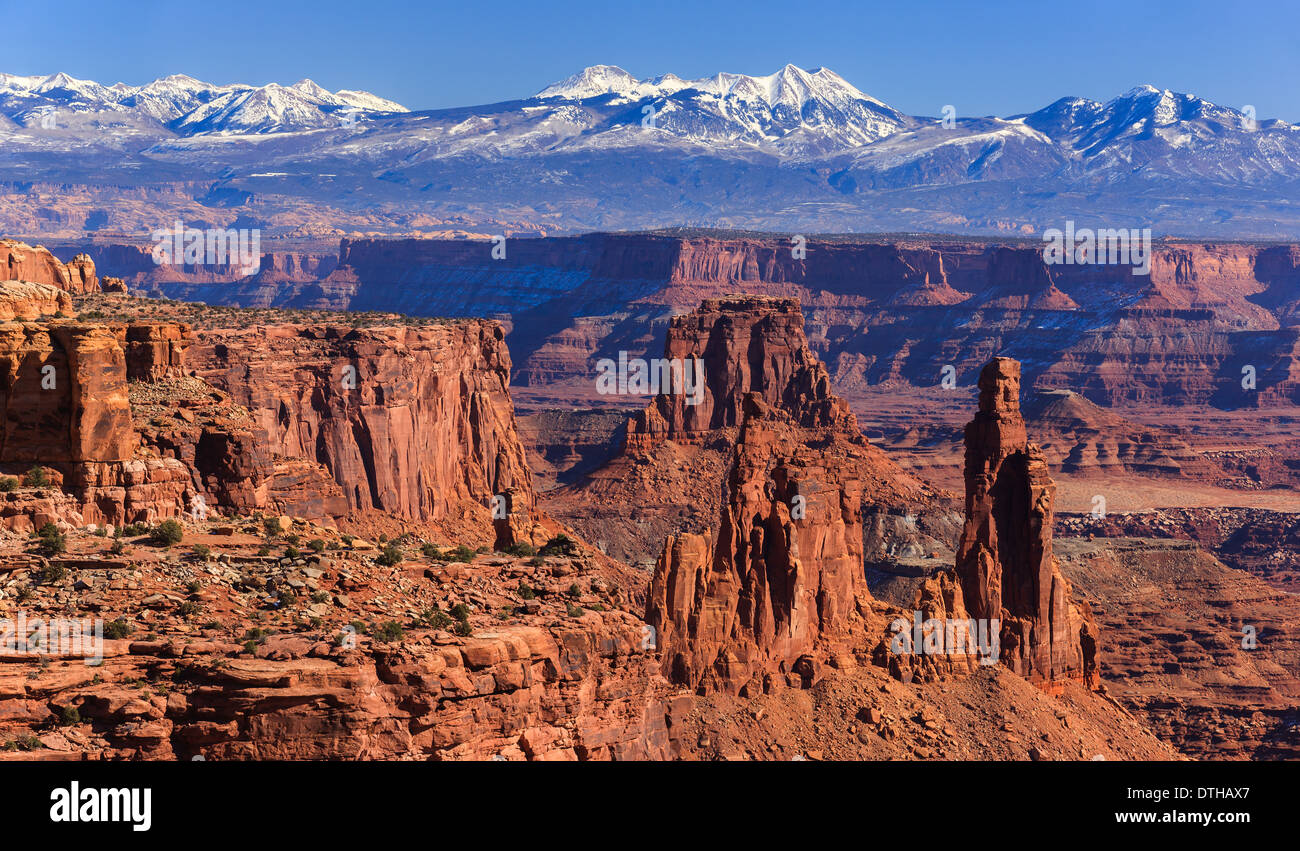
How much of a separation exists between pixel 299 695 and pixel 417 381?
3061 inches

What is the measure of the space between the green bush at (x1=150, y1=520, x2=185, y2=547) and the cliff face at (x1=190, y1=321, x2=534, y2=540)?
158 ft

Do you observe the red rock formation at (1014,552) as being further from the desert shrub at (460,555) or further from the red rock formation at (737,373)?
the red rock formation at (737,373)

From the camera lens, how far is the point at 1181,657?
111438mm

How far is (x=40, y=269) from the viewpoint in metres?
95.1

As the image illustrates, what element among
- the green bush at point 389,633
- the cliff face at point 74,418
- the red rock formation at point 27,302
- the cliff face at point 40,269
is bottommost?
the green bush at point 389,633

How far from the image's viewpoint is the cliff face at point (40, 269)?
3484 inches

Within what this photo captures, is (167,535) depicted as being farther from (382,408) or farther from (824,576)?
(382,408)

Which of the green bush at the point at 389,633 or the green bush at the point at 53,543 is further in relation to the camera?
the green bush at the point at 53,543

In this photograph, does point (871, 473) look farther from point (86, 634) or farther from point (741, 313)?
point (86, 634)

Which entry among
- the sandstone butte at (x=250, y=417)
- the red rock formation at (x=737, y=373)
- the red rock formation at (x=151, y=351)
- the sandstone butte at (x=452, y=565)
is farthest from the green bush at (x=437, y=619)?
the red rock formation at (x=737, y=373)

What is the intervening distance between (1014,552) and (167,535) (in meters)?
51.5

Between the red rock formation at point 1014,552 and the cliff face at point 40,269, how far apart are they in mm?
43309
